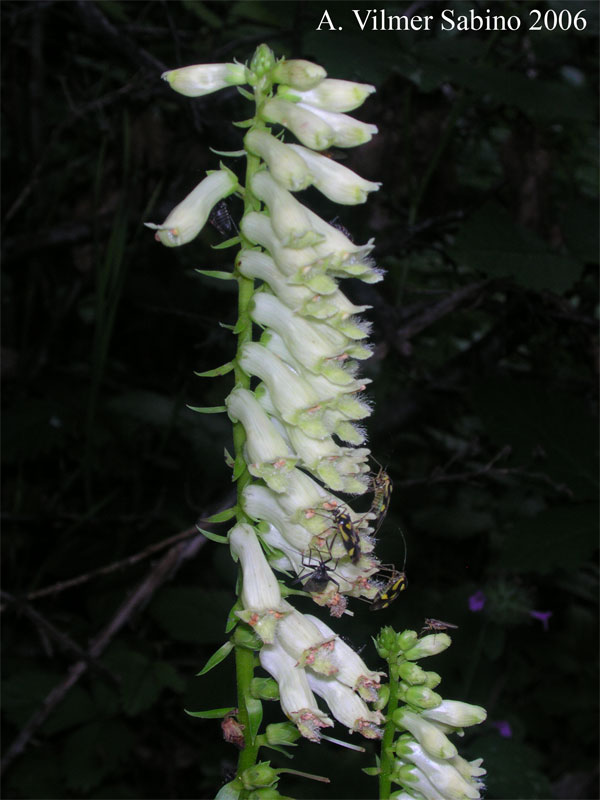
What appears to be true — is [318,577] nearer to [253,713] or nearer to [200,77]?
[253,713]

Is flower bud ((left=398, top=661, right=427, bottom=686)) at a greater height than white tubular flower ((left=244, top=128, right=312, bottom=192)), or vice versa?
white tubular flower ((left=244, top=128, right=312, bottom=192))

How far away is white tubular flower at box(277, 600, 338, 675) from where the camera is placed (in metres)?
1.93

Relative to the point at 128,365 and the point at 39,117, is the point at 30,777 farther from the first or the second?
the point at 39,117

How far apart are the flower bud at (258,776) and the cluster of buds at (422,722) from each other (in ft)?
0.94

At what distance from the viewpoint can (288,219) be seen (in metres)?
1.76

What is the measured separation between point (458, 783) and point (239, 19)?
17.6ft

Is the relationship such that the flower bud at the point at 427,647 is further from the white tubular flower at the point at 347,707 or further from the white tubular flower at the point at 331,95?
the white tubular flower at the point at 331,95

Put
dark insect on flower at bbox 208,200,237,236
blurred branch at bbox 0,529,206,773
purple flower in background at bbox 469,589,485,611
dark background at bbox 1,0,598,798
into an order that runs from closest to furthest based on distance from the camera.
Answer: dark insect on flower at bbox 208,200,237,236 → blurred branch at bbox 0,529,206,773 → purple flower in background at bbox 469,589,485,611 → dark background at bbox 1,0,598,798

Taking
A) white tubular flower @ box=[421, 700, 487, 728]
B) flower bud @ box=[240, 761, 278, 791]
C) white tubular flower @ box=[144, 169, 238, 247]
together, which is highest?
white tubular flower @ box=[144, 169, 238, 247]

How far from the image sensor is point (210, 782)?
15.6 ft

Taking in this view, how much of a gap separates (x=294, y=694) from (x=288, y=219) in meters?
1.10

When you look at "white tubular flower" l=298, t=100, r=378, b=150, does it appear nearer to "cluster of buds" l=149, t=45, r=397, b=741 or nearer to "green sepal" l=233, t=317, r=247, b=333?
"cluster of buds" l=149, t=45, r=397, b=741

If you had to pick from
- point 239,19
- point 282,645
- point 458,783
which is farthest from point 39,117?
point 458,783

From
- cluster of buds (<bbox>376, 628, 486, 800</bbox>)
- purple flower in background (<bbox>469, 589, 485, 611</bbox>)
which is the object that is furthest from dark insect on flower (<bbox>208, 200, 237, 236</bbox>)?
purple flower in background (<bbox>469, 589, 485, 611</bbox>)
